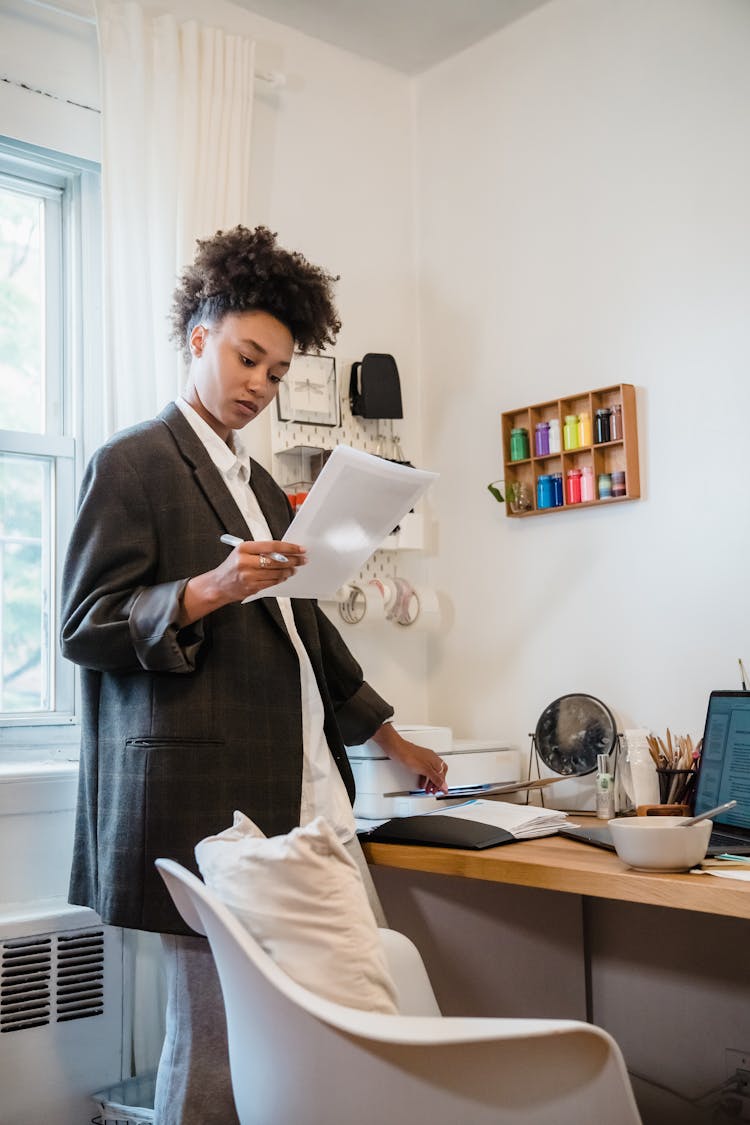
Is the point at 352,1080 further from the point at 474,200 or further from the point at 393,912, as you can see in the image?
the point at 474,200

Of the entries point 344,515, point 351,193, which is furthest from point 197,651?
point 351,193

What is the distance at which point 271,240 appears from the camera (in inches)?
76.2

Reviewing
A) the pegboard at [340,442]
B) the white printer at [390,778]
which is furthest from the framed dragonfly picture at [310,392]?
the white printer at [390,778]

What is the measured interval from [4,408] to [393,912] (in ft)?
4.59

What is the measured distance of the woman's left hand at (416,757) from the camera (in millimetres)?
2197

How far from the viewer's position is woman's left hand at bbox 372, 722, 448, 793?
2197 millimetres

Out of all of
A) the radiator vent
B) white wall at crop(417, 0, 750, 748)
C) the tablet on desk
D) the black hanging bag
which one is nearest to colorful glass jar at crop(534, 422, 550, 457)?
white wall at crop(417, 0, 750, 748)

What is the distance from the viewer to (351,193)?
2947 mm

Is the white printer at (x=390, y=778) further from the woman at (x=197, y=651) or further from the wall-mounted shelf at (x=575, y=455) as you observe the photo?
the wall-mounted shelf at (x=575, y=455)

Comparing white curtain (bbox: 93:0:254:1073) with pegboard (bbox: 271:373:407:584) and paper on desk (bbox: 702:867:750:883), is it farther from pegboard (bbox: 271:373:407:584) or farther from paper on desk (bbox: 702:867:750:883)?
paper on desk (bbox: 702:867:750:883)

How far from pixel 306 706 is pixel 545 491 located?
1.03 m

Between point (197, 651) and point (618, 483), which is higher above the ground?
point (618, 483)

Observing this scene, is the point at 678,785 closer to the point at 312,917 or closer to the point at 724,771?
the point at 724,771

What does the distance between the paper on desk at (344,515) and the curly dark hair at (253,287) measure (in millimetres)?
420
